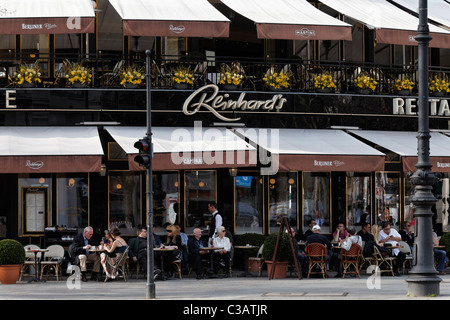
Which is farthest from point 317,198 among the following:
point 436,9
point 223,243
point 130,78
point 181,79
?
point 436,9

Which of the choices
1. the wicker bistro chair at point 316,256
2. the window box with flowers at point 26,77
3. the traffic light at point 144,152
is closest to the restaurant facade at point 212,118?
the window box with flowers at point 26,77

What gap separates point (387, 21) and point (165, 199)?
306 inches

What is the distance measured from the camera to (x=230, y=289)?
19.6 meters

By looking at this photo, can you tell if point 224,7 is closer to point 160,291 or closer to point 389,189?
point 389,189

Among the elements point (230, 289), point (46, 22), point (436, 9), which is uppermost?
Answer: point (436, 9)

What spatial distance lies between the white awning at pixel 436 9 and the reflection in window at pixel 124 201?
9586 mm

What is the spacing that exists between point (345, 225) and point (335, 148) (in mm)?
3500

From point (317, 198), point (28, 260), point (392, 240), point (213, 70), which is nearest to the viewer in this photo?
point (28, 260)

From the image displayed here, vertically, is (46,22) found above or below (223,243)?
above

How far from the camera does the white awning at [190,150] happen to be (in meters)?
22.1

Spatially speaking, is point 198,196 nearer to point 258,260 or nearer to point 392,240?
point 258,260

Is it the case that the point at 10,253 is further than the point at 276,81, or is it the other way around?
the point at 276,81

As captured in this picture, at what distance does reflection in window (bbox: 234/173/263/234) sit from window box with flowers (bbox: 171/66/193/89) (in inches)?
122
